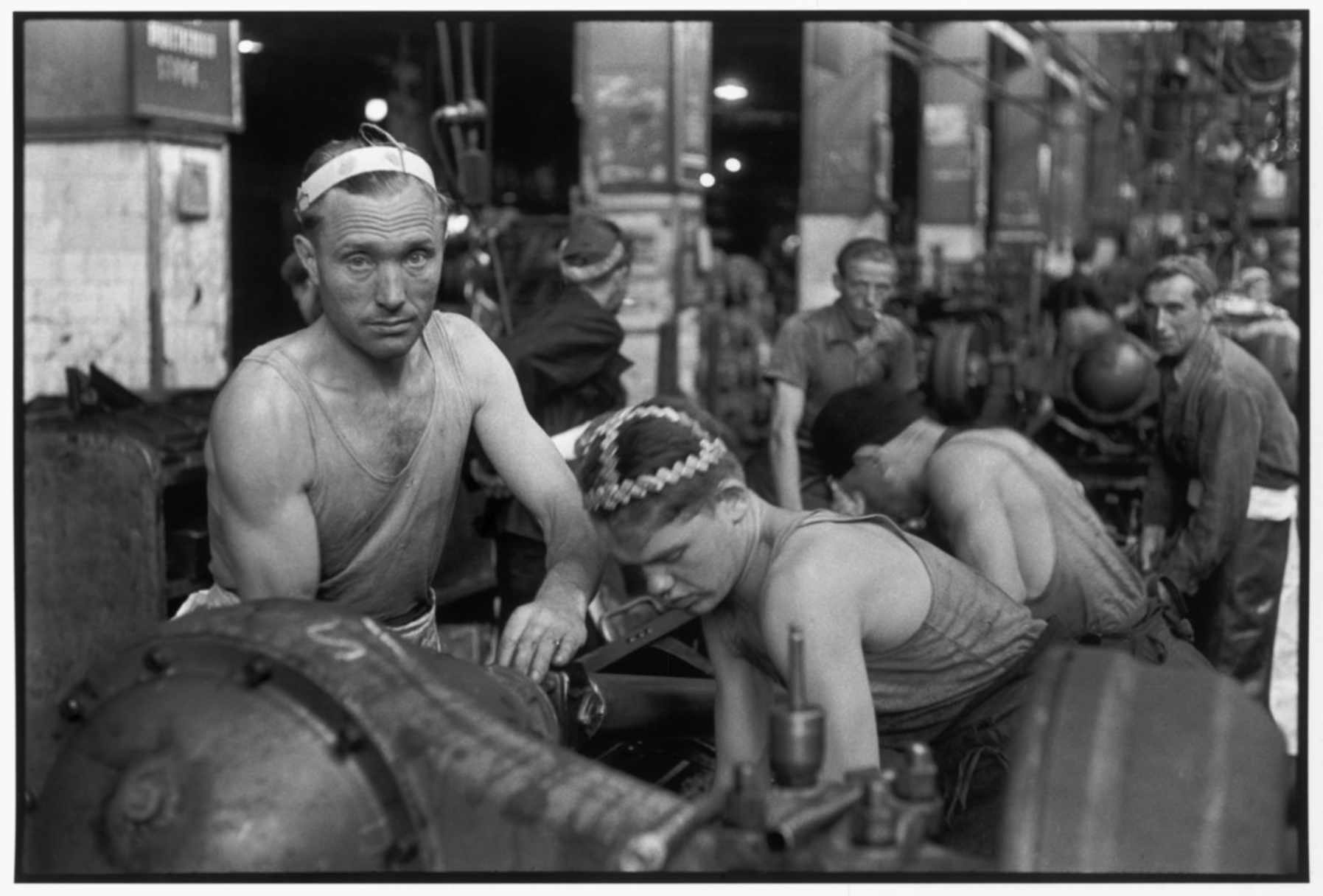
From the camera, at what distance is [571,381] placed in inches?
238

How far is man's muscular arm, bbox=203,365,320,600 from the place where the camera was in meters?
2.87

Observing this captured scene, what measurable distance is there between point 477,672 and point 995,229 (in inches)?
688

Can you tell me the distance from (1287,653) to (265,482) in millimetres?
4977

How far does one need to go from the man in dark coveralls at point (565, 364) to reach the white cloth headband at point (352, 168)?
291cm

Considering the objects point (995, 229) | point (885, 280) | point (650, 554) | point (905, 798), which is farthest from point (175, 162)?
point (995, 229)

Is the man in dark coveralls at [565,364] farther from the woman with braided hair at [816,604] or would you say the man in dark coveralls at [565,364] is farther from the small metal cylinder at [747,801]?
the small metal cylinder at [747,801]

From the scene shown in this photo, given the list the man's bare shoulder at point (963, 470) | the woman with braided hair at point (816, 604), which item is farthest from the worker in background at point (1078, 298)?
the woman with braided hair at point (816, 604)

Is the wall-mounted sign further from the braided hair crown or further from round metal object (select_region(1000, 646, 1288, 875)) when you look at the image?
round metal object (select_region(1000, 646, 1288, 875))

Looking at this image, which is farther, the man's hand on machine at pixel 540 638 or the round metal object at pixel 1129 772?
the man's hand on machine at pixel 540 638

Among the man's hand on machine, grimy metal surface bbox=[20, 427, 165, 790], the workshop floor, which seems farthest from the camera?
the workshop floor

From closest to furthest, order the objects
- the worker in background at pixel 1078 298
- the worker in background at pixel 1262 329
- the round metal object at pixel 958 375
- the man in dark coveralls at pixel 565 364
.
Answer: the man in dark coveralls at pixel 565 364 → the worker in background at pixel 1262 329 → the round metal object at pixel 958 375 → the worker in background at pixel 1078 298

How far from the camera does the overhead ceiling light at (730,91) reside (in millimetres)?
12016

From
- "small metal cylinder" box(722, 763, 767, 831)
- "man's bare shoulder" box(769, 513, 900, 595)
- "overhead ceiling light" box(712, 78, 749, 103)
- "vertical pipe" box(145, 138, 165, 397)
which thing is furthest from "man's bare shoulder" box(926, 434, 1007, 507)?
"overhead ceiling light" box(712, 78, 749, 103)

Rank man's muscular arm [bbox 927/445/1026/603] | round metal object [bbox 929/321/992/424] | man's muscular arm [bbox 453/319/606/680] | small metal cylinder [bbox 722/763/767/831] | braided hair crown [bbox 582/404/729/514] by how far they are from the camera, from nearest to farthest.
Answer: small metal cylinder [bbox 722/763/767/831], braided hair crown [bbox 582/404/729/514], man's muscular arm [bbox 453/319/606/680], man's muscular arm [bbox 927/445/1026/603], round metal object [bbox 929/321/992/424]
